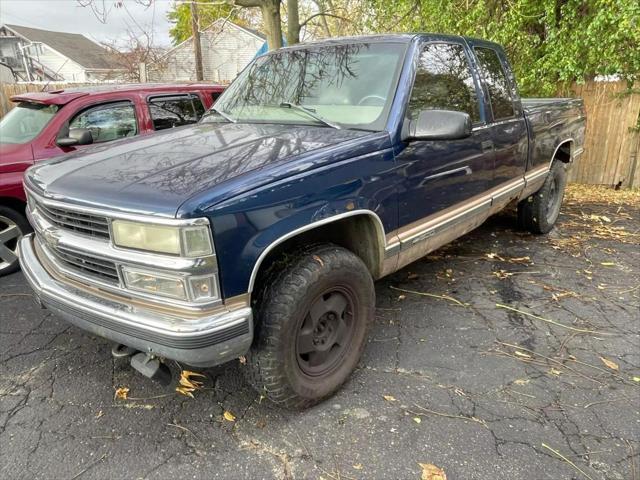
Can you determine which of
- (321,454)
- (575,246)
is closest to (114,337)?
(321,454)

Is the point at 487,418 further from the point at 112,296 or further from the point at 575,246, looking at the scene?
the point at 575,246

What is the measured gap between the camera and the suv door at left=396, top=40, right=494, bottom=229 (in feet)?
9.46

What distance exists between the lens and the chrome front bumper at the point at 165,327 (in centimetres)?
192

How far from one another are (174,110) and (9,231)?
233 centimetres

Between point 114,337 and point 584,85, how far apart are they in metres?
8.44

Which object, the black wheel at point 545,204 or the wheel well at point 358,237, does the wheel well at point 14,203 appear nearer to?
the wheel well at point 358,237

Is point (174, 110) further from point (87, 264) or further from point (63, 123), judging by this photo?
point (87, 264)

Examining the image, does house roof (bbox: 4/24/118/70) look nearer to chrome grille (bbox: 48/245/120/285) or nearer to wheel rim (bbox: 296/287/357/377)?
chrome grille (bbox: 48/245/120/285)

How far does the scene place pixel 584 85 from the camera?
7.76 meters

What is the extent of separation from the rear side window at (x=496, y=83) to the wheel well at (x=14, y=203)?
451 cm

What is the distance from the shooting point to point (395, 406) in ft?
8.48

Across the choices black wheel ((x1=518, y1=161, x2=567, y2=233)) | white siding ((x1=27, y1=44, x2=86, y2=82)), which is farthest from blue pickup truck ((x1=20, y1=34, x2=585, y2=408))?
white siding ((x1=27, y1=44, x2=86, y2=82))

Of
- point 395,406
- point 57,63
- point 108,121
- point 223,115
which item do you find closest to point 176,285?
point 395,406

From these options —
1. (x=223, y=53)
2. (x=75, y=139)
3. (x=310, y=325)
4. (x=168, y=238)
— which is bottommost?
(x=310, y=325)
